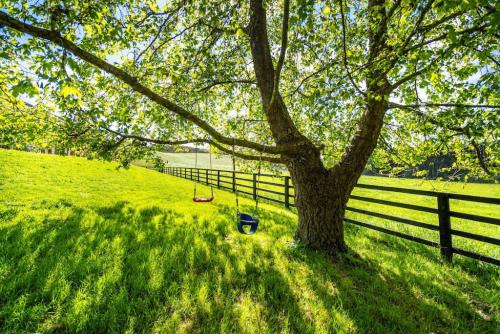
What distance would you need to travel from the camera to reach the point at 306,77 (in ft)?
15.9

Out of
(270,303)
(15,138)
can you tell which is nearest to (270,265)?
(270,303)

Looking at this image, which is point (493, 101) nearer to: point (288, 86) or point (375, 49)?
point (375, 49)

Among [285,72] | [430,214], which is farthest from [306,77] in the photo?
[430,214]

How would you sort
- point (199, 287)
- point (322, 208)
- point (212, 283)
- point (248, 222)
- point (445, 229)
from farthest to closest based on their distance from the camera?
1. point (445, 229)
2. point (322, 208)
3. point (248, 222)
4. point (212, 283)
5. point (199, 287)

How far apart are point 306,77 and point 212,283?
424cm

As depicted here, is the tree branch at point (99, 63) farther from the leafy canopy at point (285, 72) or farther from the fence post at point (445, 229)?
the fence post at point (445, 229)

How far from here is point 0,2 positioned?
13.6 feet

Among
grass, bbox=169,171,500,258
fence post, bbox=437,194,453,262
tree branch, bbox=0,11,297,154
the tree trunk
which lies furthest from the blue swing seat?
grass, bbox=169,171,500,258

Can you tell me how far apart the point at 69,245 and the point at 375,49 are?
19.9ft

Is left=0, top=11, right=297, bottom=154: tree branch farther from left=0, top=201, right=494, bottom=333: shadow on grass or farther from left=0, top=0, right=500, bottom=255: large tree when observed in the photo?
left=0, top=201, right=494, bottom=333: shadow on grass

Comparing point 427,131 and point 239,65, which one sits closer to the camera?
point 427,131

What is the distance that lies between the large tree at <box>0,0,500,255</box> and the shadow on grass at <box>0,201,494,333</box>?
1.05 m

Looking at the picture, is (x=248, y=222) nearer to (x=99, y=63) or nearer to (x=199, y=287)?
(x=199, y=287)

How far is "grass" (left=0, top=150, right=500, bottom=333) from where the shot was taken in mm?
2375
